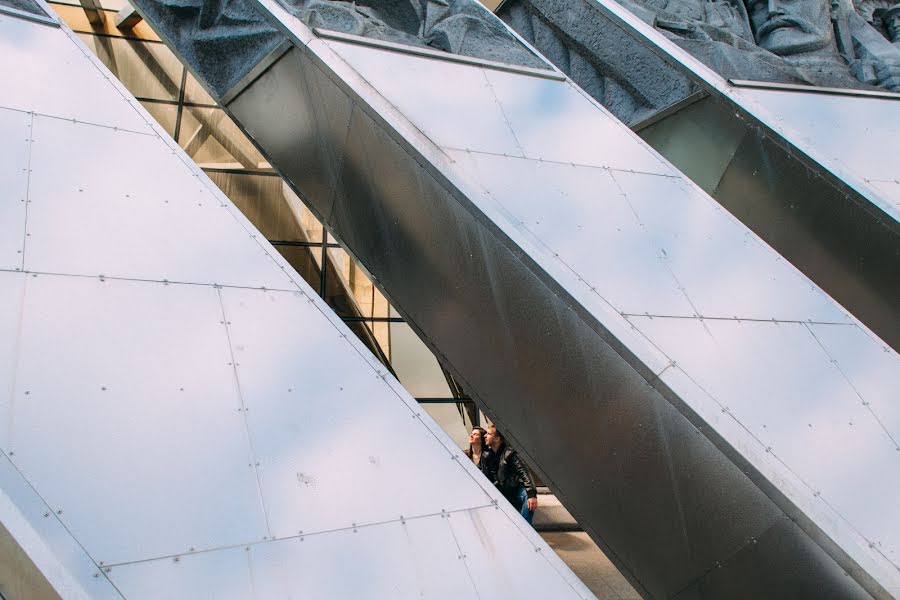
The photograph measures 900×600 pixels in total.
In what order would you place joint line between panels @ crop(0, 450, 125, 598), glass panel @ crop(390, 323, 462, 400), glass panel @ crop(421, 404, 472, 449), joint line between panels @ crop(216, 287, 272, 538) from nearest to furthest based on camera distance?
joint line between panels @ crop(0, 450, 125, 598) → joint line between panels @ crop(216, 287, 272, 538) → glass panel @ crop(421, 404, 472, 449) → glass panel @ crop(390, 323, 462, 400)

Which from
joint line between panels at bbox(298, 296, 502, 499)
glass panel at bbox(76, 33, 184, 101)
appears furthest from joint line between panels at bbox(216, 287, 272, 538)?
glass panel at bbox(76, 33, 184, 101)

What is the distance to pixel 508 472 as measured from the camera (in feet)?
20.9

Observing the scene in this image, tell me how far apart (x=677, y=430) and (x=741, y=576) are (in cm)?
75

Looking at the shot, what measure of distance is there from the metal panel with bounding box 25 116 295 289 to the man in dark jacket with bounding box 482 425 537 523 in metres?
3.09

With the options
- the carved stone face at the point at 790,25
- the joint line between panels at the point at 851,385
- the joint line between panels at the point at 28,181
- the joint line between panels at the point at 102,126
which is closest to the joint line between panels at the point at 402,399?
the joint line between panels at the point at 28,181

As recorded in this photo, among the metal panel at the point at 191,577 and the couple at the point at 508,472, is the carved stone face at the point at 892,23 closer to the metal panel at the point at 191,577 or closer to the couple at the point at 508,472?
the couple at the point at 508,472

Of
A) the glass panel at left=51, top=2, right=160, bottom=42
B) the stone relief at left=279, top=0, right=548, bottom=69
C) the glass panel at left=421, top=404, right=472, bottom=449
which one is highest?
the glass panel at left=51, top=2, right=160, bottom=42

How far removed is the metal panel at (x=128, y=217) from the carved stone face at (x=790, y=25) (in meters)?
6.20

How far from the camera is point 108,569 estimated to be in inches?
99.0

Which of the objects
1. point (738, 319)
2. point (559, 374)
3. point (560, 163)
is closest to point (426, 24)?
point (560, 163)

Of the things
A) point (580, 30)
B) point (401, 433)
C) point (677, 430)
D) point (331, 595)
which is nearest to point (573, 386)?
point (677, 430)

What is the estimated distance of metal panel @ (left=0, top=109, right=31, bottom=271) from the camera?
328cm

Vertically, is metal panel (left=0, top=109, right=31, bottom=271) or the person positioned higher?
metal panel (left=0, top=109, right=31, bottom=271)

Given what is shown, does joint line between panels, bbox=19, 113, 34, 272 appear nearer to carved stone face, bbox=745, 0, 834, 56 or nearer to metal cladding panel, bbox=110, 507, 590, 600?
metal cladding panel, bbox=110, 507, 590, 600
